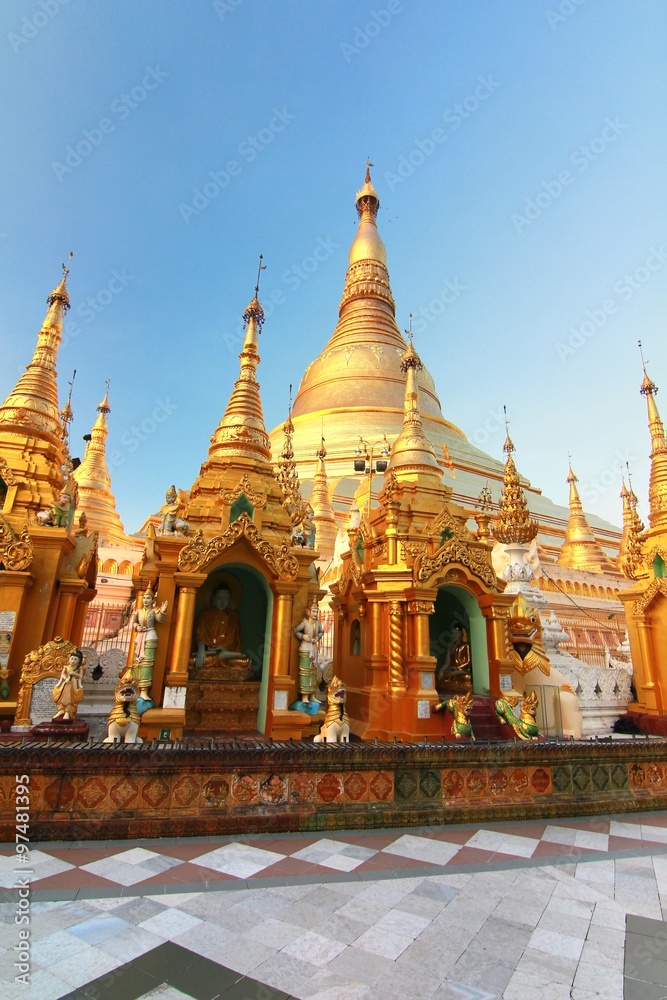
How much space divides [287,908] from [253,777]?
5.39 feet

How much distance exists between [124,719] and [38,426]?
6.97 metres

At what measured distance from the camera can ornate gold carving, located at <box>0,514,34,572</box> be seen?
28.1 ft

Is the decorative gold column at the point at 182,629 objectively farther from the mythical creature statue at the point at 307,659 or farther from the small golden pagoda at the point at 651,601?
the small golden pagoda at the point at 651,601

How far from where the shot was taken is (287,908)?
356 cm

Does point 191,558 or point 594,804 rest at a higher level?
point 191,558

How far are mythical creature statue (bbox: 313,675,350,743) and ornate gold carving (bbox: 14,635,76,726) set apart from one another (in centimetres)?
386

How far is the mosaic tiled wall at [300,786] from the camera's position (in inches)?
185

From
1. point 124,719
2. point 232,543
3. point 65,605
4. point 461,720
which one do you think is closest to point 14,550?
point 65,605

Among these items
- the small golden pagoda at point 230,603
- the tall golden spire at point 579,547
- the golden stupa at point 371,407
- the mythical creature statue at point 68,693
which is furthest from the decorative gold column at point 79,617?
the tall golden spire at point 579,547

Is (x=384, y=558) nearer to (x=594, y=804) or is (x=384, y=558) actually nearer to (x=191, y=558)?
(x=191, y=558)

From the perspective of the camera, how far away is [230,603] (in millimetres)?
9570

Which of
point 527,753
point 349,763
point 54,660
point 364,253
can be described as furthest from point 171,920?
point 364,253

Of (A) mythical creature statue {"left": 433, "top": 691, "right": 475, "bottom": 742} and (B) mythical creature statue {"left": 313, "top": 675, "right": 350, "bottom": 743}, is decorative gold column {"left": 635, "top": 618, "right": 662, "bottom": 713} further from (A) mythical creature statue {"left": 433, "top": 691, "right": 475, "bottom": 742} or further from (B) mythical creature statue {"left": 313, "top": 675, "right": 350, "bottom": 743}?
(B) mythical creature statue {"left": 313, "top": 675, "right": 350, "bottom": 743}

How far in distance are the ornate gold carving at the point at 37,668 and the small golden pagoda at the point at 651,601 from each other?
1197 centimetres
